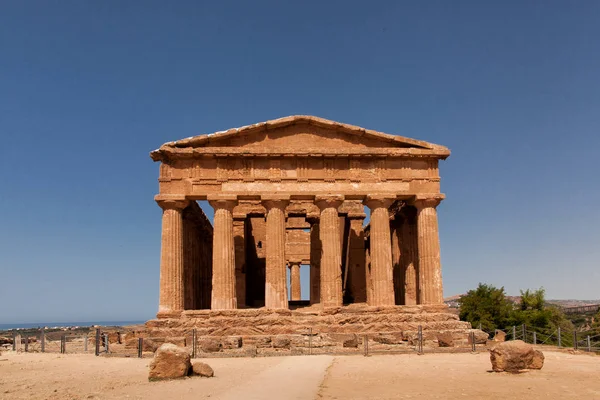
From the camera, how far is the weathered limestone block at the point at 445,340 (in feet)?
74.0

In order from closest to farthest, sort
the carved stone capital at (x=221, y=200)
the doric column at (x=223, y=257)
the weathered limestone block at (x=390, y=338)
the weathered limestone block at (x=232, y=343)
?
the weathered limestone block at (x=232, y=343) → the weathered limestone block at (x=390, y=338) → the doric column at (x=223, y=257) → the carved stone capital at (x=221, y=200)

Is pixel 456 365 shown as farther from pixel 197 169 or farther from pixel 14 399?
pixel 197 169

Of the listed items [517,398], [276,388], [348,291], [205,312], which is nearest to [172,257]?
[205,312]

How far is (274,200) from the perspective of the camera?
88.3ft

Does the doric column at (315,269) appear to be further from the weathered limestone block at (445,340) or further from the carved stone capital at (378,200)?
the weathered limestone block at (445,340)

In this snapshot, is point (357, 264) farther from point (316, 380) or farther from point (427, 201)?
point (316, 380)

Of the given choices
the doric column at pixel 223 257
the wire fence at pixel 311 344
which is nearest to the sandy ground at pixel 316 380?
the wire fence at pixel 311 344

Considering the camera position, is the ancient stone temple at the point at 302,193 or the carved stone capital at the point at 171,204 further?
the carved stone capital at the point at 171,204

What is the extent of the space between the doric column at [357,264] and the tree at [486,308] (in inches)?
451

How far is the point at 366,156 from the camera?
89.9ft

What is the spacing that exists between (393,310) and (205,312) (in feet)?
27.5

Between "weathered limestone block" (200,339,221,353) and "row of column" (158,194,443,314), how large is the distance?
4140 millimetres

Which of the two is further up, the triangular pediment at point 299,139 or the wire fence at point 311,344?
the triangular pediment at point 299,139

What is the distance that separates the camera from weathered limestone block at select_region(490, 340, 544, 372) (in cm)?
1518
